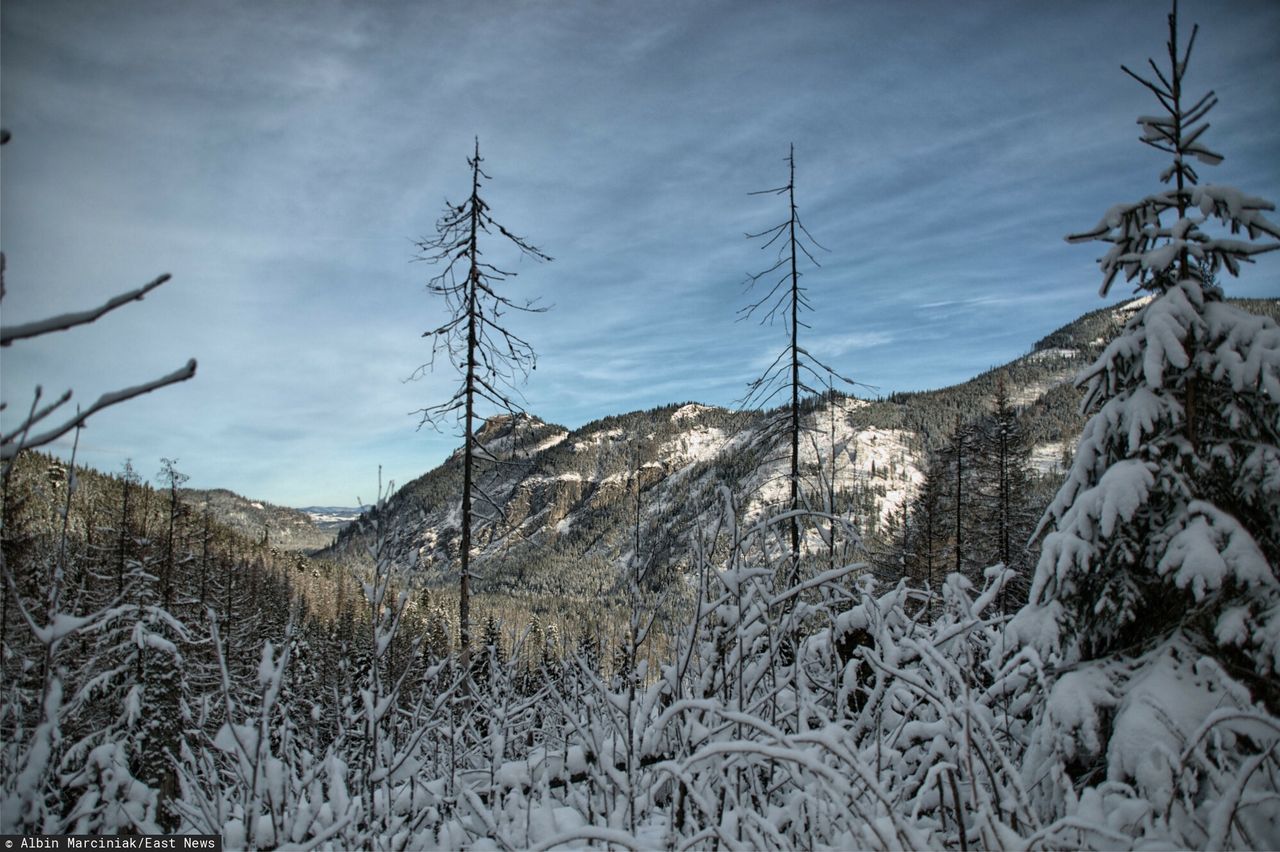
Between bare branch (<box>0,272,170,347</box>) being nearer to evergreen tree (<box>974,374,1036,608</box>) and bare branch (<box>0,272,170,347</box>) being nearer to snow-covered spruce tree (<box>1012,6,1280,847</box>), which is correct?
snow-covered spruce tree (<box>1012,6,1280,847</box>)

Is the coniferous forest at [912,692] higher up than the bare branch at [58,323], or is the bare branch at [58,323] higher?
the bare branch at [58,323]

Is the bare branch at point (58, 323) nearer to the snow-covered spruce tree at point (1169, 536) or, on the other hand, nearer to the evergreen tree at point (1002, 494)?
the snow-covered spruce tree at point (1169, 536)

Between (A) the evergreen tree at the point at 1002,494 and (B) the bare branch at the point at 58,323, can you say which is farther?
(A) the evergreen tree at the point at 1002,494

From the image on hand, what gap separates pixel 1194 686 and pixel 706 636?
2.25 m

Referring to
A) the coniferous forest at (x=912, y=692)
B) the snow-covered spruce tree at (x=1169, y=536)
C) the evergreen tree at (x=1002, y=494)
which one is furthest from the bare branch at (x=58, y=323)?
the evergreen tree at (x=1002, y=494)

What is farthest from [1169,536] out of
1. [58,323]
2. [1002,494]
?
[1002,494]

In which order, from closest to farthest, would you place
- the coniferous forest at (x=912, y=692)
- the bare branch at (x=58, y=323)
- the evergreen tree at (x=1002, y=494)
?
the bare branch at (x=58, y=323) < the coniferous forest at (x=912, y=692) < the evergreen tree at (x=1002, y=494)

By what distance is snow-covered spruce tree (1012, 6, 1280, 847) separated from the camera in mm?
2629

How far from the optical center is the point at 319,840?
2.37 metres

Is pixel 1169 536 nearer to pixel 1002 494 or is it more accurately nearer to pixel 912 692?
pixel 912 692

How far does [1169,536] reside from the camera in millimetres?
3051

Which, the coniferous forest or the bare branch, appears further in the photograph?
the coniferous forest

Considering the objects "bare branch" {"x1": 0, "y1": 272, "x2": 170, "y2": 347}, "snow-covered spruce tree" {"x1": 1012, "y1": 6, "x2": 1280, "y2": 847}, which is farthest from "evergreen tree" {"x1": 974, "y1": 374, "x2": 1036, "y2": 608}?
"bare branch" {"x1": 0, "y1": 272, "x2": 170, "y2": 347}

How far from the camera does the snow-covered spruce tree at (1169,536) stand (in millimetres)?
2629
